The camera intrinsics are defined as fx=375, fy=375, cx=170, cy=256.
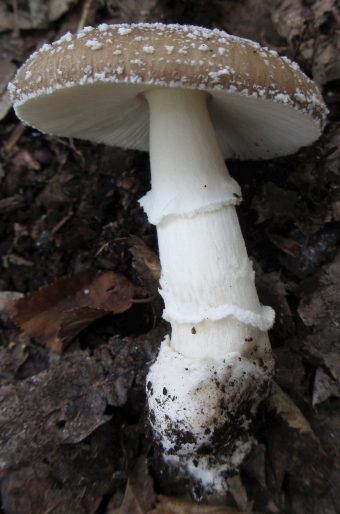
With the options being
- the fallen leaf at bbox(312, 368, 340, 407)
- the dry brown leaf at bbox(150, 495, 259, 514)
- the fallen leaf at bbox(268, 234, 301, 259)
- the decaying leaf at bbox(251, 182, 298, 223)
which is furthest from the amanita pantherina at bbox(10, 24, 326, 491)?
the fallen leaf at bbox(268, 234, 301, 259)

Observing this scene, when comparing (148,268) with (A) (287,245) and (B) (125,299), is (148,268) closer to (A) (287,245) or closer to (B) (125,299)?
(B) (125,299)

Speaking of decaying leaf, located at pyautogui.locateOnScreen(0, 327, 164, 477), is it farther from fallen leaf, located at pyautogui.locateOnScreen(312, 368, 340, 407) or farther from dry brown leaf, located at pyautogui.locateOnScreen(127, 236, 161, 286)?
fallen leaf, located at pyautogui.locateOnScreen(312, 368, 340, 407)

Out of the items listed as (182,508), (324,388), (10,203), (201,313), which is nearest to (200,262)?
(201,313)

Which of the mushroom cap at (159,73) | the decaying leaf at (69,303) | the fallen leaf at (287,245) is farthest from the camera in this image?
the fallen leaf at (287,245)

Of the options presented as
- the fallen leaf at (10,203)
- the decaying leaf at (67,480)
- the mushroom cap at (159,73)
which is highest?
the mushroom cap at (159,73)

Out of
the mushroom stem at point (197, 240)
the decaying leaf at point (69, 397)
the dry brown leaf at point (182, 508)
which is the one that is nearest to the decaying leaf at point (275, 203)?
the mushroom stem at point (197, 240)

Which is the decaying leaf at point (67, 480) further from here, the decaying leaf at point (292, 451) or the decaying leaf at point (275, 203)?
the decaying leaf at point (275, 203)

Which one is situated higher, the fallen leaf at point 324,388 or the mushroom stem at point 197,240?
the mushroom stem at point 197,240
